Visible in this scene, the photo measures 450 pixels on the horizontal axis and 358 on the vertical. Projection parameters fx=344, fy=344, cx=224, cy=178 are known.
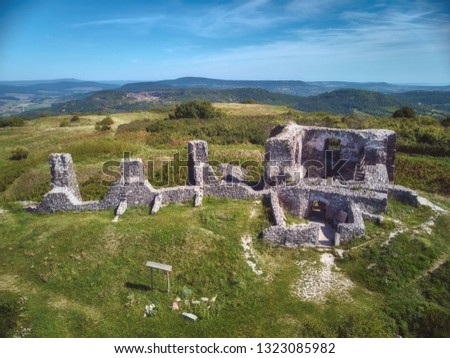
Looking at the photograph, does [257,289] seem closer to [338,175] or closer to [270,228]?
[270,228]

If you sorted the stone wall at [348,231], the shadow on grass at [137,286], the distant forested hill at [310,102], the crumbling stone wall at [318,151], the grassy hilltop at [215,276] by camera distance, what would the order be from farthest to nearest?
the distant forested hill at [310,102], the crumbling stone wall at [318,151], the stone wall at [348,231], the shadow on grass at [137,286], the grassy hilltop at [215,276]

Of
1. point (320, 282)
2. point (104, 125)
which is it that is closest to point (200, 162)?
point (320, 282)

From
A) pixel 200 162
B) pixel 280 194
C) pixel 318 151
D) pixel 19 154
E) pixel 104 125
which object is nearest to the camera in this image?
pixel 280 194

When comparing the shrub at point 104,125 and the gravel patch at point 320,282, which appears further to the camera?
the shrub at point 104,125

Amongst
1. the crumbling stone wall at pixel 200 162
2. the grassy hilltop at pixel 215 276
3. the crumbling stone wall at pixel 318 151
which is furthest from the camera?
the crumbling stone wall at pixel 200 162

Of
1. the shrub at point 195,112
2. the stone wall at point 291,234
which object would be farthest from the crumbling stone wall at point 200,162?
the shrub at point 195,112

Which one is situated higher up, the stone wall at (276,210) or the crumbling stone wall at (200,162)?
the crumbling stone wall at (200,162)

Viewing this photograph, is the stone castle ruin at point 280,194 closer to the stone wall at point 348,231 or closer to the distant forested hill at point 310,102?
the stone wall at point 348,231

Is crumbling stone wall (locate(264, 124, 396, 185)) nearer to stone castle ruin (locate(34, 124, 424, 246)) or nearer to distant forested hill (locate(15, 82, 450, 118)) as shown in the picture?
stone castle ruin (locate(34, 124, 424, 246))

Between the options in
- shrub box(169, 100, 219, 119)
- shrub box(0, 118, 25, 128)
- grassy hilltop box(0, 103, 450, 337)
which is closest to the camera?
grassy hilltop box(0, 103, 450, 337)

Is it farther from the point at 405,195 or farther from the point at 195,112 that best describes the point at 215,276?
the point at 195,112

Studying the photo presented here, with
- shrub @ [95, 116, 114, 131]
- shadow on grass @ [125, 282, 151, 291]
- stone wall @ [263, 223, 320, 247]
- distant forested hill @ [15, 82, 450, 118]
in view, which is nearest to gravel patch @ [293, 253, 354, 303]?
stone wall @ [263, 223, 320, 247]
